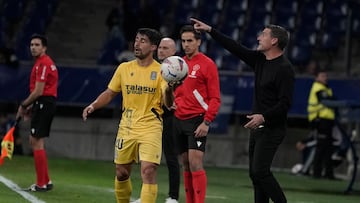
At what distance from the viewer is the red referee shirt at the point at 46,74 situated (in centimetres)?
1430

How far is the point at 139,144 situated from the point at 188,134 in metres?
1.53

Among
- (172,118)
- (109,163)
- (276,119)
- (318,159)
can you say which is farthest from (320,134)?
(276,119)

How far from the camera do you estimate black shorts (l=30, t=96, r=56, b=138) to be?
14430mm

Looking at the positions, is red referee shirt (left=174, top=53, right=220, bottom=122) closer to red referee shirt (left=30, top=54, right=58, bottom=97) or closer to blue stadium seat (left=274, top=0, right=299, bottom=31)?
red referee shirt (left=30, top=54, right=58, bottom=97)

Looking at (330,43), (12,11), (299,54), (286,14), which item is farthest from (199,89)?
(286,14)

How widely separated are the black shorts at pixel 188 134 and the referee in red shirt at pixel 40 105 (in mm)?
2400

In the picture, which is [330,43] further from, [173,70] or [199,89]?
[173,70]

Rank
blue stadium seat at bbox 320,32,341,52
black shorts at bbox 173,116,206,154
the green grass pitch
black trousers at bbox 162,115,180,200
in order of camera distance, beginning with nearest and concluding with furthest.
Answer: black shorts at bbox 173,116,206,154
black trousers at bbox 162,115,180,200
the green grass pitch
blue stadium seat at bbox 320,32,341,52

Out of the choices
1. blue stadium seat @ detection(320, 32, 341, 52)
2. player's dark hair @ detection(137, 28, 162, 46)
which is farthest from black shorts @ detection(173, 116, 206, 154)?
blue stadium seat @ detection(320, 32, 341, 52)

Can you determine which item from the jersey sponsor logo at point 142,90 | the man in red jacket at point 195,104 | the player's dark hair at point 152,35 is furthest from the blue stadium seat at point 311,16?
the jersey sponsor logo at point 142,90

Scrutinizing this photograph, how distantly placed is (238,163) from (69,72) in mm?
3900

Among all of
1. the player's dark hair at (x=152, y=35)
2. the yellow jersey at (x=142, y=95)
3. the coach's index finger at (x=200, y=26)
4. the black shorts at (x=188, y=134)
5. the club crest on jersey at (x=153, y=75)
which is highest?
the coach's index finger at (x=200, y=26)

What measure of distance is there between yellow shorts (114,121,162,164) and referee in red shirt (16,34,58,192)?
344 cm

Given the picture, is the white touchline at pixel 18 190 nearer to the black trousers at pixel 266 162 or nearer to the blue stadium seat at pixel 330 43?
the black trousers at pixel 266 162
